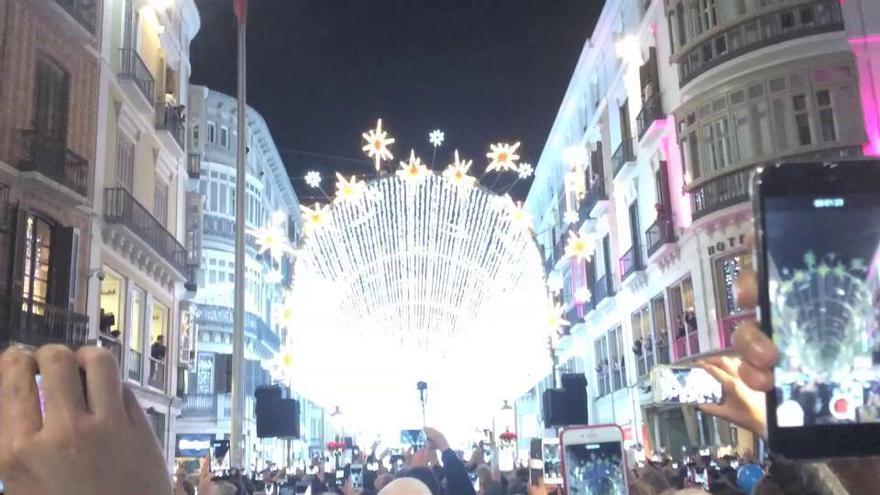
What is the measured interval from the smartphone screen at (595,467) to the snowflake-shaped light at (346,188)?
13.8m

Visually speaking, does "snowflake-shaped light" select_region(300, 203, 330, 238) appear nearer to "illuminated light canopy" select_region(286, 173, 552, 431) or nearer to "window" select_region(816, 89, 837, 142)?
"illuminated light canopy" select_region(286, 173, 552, 431)

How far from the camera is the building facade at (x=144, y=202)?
2131cm

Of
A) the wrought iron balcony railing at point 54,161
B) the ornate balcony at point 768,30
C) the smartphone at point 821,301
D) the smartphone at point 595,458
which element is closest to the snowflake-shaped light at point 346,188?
the wrought iron balcony railing at point 54,161

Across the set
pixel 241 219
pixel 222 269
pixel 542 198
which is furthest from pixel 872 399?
pixel 542 198

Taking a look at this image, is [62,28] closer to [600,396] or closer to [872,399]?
[872,399]

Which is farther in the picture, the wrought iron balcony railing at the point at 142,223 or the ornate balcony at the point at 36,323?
the wrought iron balcony railing at the point at 142,223

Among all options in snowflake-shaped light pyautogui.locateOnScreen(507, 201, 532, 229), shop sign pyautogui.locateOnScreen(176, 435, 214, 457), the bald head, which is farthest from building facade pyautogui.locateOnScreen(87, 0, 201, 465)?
the bald head

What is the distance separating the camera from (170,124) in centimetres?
2683

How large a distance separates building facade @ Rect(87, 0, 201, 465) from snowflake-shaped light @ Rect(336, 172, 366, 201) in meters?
5.60

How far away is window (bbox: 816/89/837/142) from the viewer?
2233 centimetres

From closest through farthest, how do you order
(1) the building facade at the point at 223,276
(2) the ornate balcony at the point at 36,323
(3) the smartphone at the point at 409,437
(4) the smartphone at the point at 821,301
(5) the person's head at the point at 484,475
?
(4) the smartphone at the point at 821,301, (5) the person's head at the point at 484,475, (2) the ornate balcony at the point at 36,323, (1) the building facade at the point at 223,276, (3) the smartphone at the point at 409,437

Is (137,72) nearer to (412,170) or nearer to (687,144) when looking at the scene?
(412,170)

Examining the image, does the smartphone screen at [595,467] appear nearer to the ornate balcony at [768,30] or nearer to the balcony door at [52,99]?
the balcony door at [52,99]

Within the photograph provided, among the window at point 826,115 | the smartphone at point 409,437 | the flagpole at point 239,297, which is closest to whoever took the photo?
the flagpole at point 239,297
